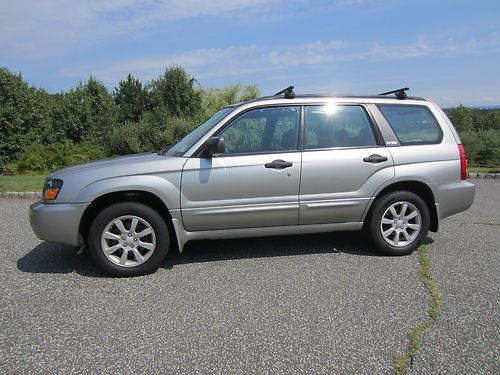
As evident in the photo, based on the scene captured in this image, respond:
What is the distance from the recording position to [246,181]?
4.01 meters

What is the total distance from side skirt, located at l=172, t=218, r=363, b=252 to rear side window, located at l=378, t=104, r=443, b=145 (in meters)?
1.17

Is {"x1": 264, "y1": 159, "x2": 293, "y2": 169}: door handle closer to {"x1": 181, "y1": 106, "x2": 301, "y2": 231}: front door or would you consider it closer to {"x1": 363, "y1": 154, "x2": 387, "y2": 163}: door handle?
{"x1": 181, "y1": 106, "x2": 301, "y2": 231}: front door

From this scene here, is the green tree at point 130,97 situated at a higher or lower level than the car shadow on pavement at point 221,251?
higher

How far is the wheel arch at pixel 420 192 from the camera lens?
175 inches

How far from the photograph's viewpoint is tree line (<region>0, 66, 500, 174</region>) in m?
14.0

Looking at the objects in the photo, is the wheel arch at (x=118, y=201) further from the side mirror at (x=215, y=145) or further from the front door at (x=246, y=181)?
the side mirror at (x=215, y=145)

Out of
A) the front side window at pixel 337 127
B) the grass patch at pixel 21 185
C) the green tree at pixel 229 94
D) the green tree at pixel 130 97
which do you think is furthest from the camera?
the green tree at pixel 229 94

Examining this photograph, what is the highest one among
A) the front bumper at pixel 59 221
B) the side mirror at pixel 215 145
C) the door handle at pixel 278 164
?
the side mirror at pixel 215 145

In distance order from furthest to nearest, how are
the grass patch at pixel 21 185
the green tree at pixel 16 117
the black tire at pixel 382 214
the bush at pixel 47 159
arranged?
the green tree at pixel 16 117 → the bush at pixel 47 159 → the grass patch at pixel 21 185 → the black tire at pixel 382 214

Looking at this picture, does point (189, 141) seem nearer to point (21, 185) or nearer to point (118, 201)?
point (118, 201)

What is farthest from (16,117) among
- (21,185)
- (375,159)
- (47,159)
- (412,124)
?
(412,124)

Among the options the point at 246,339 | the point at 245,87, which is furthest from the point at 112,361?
the point at 245,87

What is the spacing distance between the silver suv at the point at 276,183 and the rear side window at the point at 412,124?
0.01 metres

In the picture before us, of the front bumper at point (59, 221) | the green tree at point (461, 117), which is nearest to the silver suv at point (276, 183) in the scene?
the front bumper at point (59, 221)
